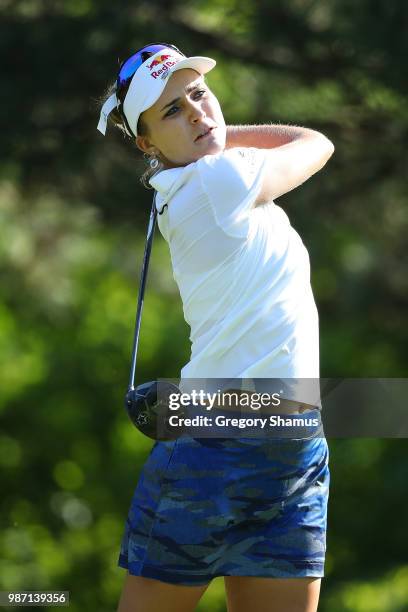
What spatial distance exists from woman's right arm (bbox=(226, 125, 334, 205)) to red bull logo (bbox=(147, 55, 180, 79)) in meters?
0.19

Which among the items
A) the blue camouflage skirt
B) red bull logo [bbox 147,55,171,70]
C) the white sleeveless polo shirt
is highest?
red bull logo [bbox 147,55,171,70]

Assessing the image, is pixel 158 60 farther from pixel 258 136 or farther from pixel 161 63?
pixel 258 136

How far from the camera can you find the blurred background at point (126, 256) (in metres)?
4.45

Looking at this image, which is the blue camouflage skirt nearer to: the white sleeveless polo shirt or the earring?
the white sleeveless polo shirt

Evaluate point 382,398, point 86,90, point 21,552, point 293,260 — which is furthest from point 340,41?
point 21,552

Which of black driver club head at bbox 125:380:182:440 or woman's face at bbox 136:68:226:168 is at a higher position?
woman's face at bbox 136:68:226:168

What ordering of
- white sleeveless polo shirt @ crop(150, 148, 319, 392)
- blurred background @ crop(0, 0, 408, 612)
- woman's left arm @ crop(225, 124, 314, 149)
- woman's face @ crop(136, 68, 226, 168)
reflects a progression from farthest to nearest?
blurred background @ crop(0, 0, 408, 612) → woman's left arm @ crop(225, 124, 314, 149) → woman's face @ crop(136, 68, 226, 168) → white sleeveless polo shirt @ crop(150, 148, 319, 392)

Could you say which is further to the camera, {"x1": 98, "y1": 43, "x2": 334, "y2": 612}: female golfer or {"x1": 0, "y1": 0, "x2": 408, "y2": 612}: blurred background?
{"x1": 0, "y1": 0, "x2": 408, "y2": 612}: blurred background

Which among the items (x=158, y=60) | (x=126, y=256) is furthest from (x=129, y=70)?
(x=126, y=256)

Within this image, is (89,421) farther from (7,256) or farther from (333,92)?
(333,92)

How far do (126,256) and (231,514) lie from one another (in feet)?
17.7

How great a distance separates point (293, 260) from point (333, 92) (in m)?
2.88

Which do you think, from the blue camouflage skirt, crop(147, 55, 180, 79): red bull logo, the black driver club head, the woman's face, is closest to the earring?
the woman's face

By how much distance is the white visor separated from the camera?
7.46 ft
